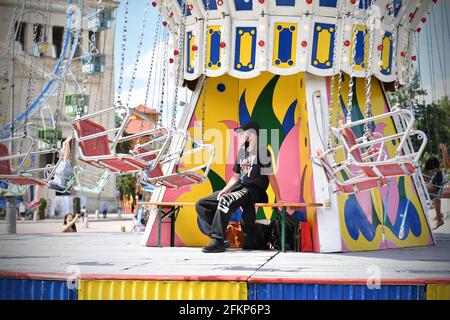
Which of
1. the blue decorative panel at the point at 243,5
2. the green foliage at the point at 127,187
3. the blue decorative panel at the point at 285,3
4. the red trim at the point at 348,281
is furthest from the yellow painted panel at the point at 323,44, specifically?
the green foliage at the point at 127,187

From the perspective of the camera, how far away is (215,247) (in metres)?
9.54

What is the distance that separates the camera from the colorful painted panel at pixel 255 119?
11234 mm

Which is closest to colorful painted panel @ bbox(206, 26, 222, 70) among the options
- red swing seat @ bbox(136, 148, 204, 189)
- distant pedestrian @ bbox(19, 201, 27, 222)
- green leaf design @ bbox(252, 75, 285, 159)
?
green leaf design @ bbox(252, 75, 285, 159)

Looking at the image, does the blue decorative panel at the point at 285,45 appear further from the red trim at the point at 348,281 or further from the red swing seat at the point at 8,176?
the red trim at the point at 348,281

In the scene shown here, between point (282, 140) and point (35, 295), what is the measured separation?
5.66 metres

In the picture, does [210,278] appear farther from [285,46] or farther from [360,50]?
[360,50]

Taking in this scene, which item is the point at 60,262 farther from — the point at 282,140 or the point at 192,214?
the point at 282,140

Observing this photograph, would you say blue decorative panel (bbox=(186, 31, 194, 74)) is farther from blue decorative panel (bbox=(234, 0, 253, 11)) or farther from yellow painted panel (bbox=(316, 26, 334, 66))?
yellow painted panel (bbox=(316, 26, 334, 66))

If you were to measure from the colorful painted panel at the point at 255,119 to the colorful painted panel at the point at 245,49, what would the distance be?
768 millimetres

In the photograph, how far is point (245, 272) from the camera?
22.5 feet

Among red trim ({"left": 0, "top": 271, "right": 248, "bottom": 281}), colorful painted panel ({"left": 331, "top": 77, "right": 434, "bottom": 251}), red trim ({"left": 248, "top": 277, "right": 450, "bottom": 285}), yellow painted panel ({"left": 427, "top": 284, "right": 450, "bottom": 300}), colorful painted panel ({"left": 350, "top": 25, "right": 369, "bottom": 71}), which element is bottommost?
yellow painted panel ({"left": 427, "top": 284, "right": 450, "bottom": 300})

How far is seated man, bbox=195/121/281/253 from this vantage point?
389 inches

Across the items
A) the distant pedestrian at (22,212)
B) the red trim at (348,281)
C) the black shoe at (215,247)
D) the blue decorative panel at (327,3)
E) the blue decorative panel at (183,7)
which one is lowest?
the red trim at (348,281)

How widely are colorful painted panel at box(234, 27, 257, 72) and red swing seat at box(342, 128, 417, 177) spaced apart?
3.37 m
